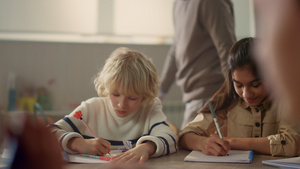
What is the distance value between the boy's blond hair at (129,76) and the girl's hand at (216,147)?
1.16ft

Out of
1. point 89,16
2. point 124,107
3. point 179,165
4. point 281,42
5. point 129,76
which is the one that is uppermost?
point 89,16

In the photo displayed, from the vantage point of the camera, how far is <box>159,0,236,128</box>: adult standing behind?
180cm

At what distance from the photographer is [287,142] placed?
1.18 metres

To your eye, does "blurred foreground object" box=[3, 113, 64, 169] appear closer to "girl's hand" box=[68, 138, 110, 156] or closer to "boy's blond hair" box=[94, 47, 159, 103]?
"girl's hand" box=[68, 138, 110, 156]

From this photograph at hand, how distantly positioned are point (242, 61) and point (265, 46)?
0.99m

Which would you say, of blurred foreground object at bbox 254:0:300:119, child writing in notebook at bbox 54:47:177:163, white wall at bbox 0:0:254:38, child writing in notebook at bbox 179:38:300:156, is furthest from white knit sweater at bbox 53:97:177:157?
white wall at bbox 0:0:254:38

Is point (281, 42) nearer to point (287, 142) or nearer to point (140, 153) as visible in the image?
point (140, 153)

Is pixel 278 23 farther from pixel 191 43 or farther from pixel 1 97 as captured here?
pixel 1 97

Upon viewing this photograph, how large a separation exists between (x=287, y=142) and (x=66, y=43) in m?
2.46

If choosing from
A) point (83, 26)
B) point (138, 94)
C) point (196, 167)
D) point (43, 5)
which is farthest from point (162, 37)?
point (196, 167)

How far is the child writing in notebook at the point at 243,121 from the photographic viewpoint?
1.17 m

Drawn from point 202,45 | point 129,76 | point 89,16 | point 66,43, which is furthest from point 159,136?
point 89,16

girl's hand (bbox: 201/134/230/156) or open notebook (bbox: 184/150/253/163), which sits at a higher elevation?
girl's hand (bbox: 201/134/230/156)

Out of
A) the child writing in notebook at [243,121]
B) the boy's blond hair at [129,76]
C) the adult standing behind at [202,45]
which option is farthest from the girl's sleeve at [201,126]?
the adult standing behind at [202,45]
